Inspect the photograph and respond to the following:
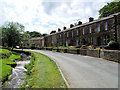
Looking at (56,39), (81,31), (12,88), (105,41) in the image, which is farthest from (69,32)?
(12,88)

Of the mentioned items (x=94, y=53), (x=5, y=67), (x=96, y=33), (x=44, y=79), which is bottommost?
(x=5, y=67)

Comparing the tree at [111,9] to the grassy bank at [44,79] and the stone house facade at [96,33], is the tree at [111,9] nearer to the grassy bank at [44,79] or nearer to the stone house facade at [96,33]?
the stone house facade at [96,33]

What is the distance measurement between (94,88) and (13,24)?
40706 millimetres

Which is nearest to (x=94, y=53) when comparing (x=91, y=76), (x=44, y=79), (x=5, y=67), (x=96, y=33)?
(x=91, y=76)

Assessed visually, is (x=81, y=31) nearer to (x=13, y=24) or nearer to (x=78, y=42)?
(x=78, y=42)

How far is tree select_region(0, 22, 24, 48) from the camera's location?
3702 centimetres

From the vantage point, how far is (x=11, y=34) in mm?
37969

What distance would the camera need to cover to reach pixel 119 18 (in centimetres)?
2347

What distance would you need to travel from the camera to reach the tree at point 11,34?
37.0 m

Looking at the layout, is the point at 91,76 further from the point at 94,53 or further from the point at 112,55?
the point at 94,53

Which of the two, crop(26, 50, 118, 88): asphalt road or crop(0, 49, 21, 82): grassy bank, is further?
crop(0, 49, 21, 82): grassy bank

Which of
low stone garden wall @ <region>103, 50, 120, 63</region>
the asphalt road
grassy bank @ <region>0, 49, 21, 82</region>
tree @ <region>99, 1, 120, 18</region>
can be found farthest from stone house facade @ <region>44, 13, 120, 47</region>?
grassy bank @ <region>0, 49, 21, 82</region>

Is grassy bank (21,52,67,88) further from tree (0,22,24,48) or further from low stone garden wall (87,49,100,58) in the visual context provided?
tree (0,22,24,48)

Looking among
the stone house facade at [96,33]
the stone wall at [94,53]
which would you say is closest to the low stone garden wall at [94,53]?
the stone wall at [94,53]
